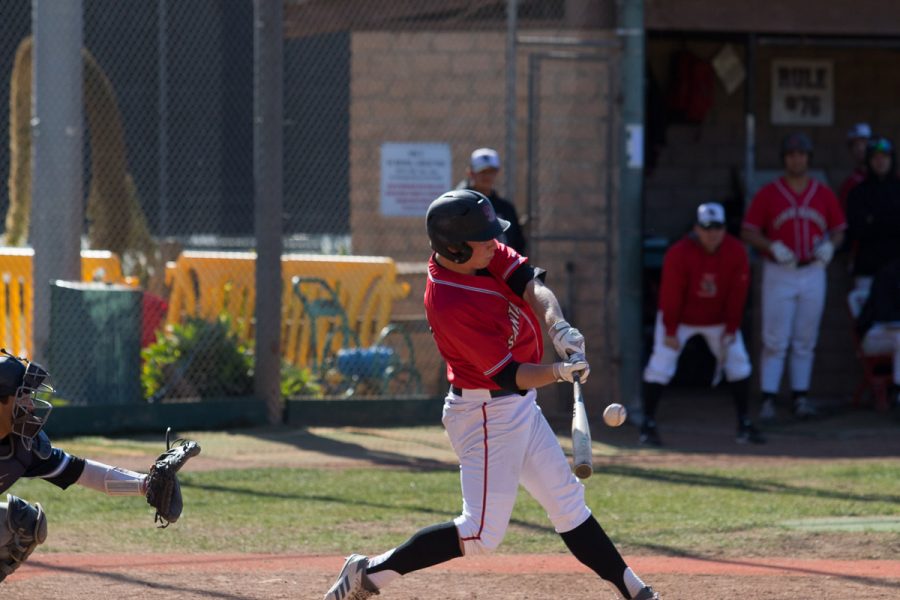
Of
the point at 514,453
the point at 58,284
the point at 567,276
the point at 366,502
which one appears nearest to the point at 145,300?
the point at 58,284

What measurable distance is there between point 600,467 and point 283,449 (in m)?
2.12

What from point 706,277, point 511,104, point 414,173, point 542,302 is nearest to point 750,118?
point 511,104

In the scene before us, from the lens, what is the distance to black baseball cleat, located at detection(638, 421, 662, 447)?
31.6 feet

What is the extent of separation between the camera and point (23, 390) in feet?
14.7

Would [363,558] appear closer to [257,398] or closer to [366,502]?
[366,502]

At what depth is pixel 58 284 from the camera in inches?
383

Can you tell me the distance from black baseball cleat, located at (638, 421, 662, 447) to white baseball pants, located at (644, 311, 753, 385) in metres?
0.31

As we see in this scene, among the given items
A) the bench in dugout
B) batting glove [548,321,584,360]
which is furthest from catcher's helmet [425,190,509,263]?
the bench in dugout

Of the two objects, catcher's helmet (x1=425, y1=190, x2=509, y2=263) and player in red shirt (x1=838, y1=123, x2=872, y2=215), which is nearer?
catcher's helmet (x1=425, y1=190, x2=509, y2=263)

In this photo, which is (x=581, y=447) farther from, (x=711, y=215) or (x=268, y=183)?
(x=268, y=183)

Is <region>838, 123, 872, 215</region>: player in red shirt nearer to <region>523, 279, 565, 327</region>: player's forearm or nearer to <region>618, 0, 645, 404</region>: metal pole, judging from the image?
<region>618, 0, 645, 404</region>: metal pole

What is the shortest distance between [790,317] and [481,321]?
6.44 meters

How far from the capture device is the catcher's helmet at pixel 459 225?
4.55m

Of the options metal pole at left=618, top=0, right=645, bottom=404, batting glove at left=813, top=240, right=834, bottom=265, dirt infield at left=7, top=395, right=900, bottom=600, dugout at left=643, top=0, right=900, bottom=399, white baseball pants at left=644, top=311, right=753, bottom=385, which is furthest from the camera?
dugout at left=643, top=0, right=900, bottom=399
